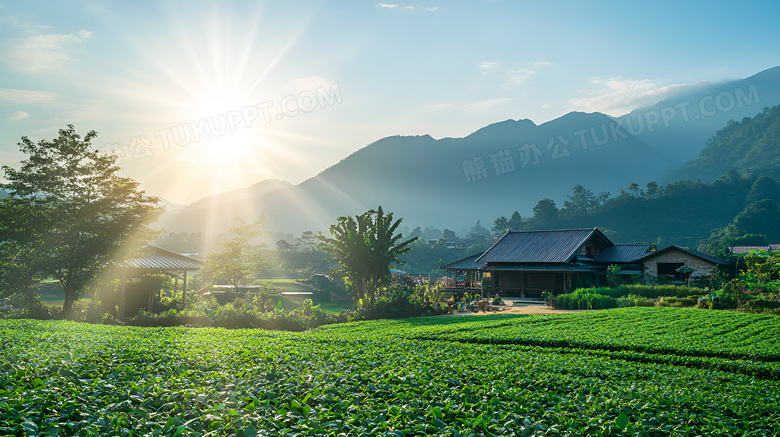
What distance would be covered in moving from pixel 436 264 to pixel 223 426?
77.3 metres

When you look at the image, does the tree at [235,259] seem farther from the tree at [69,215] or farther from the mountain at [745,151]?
the mountain at [745,151]

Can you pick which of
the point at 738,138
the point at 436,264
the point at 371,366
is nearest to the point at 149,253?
the point at 371,366

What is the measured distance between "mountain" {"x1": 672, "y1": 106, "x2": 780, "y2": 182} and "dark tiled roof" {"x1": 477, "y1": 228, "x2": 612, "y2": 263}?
82108 millimetres

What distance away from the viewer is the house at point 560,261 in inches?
1243

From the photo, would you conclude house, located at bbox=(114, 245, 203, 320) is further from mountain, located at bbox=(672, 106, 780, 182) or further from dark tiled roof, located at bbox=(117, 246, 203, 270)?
mountain, located at bbox=(672, 106, 780, 182)

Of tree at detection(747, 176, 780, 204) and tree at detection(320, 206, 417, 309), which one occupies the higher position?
tree at detection(747, 176, 780, 204)

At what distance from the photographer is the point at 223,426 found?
12.3 feet

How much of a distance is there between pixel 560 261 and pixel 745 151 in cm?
10667

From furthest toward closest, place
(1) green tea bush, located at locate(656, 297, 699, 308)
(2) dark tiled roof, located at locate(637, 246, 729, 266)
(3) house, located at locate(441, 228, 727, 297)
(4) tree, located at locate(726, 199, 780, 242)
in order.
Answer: (4) tree, located at locate(726, 199, 780, 242) → (3) house, located at locate(441, 228, 727, 297) → (2) dark tiled roof, located at locate(637, 246, 729, 266) → (1) green tea bush, located at locate(656, 297, 699, 308)

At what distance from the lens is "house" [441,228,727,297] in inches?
1243

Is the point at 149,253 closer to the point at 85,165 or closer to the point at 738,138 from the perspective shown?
the point at 85,165

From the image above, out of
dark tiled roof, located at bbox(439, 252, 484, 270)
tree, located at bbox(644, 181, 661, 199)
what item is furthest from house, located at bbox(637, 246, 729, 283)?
tree, located at bbox(644, 181, 661, 199)

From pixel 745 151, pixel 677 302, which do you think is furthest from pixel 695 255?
pixel 745 151

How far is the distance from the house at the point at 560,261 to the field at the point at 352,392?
24.0m
